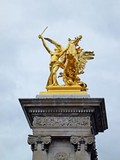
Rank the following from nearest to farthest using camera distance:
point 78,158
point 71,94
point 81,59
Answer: point 78,158
point 71,94
point 81,59

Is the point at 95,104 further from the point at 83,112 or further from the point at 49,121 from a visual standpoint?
the point at 49,121

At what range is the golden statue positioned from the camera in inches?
1006

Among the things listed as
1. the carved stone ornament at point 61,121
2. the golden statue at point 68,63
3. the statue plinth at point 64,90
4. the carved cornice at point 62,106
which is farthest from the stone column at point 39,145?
the golden statue at point 68,63

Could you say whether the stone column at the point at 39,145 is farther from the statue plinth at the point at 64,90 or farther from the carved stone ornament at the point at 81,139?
the statue plinth at the point at 64,90

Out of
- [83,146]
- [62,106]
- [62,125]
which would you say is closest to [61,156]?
[83,146]

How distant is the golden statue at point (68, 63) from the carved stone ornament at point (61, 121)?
175 cm

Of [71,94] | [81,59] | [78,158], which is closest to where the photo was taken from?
[78,158]

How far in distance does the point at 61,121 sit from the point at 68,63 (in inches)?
129

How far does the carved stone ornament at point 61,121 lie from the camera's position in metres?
23.9

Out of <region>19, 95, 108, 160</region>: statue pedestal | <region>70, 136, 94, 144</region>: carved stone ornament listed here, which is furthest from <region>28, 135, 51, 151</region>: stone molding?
<region>70, 136, 94, 144</region>: carved stone ornament

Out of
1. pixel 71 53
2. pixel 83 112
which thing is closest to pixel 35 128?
pixel 83 112

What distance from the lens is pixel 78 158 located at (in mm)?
23250

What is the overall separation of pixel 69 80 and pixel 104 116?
7.70ft

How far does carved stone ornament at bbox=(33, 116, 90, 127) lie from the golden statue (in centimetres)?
175
